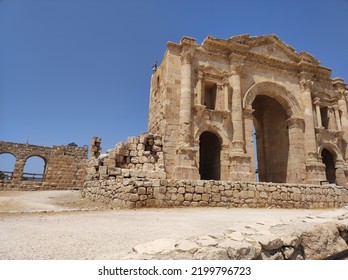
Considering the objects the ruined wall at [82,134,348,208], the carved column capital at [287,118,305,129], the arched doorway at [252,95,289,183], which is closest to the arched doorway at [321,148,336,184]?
the carved column capital at [287,118,305,129]

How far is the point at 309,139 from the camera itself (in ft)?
50.1

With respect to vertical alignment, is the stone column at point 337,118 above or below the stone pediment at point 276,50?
below

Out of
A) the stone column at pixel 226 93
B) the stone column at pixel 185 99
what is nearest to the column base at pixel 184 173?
the stone column at pixel 185 99

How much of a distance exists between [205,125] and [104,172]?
21.5ft

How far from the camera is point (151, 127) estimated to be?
49.0 ft

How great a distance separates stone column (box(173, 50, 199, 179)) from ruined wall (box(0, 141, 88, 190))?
9705 mm

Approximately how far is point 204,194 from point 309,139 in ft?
36.0

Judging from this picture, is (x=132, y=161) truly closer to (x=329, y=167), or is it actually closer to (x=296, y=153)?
(x=296, y=153)

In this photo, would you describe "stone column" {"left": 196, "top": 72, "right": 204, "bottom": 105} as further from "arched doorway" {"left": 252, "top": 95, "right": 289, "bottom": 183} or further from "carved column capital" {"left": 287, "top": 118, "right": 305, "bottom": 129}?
"arched doorway" {"left": 252, "top": 95, "right": 289, "bottom": 183}

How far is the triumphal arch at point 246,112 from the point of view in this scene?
12768mm

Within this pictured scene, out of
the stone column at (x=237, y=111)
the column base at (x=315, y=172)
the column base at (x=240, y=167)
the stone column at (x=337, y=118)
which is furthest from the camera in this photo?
the stone column at (x=337, y=118)

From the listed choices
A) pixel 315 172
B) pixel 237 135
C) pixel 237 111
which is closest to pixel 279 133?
pixel 315 172

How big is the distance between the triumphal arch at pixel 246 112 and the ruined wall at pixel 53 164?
24.3 ft

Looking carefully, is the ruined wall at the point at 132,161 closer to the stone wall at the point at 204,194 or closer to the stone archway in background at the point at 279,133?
the stone wall at the point at 204,194
